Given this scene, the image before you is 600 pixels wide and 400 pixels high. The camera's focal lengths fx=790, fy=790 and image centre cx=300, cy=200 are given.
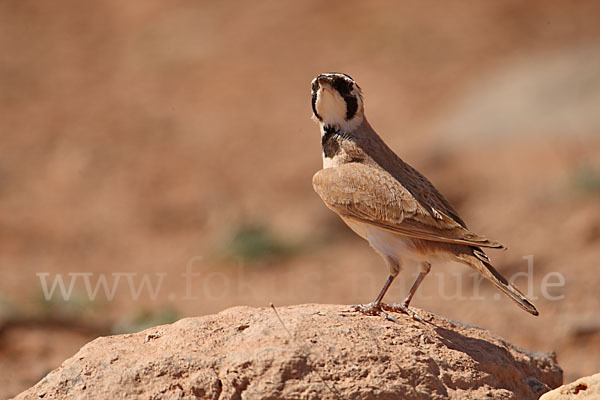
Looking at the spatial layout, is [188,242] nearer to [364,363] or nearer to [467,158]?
[467,158]

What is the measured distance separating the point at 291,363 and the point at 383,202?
1.76 metres

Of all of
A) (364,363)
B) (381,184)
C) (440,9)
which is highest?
(440,9)

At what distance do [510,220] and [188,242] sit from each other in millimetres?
6052

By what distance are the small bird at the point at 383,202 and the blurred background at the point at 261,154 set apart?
3001mm

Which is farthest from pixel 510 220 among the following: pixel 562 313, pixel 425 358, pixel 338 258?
pixel 425 358

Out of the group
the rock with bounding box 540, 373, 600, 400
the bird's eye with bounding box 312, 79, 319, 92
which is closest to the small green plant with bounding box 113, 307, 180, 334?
the bird's eye with bounding box 312, 79, 319, 92

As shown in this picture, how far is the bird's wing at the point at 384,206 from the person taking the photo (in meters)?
5.70

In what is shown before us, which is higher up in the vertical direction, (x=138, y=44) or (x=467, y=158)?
(x=138, y=44)

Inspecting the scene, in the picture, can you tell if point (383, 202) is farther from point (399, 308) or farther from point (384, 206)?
point (399, 308)

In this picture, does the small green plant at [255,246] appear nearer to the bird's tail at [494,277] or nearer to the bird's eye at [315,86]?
the bird's eye at [315,86]

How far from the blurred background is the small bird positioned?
9.85ft

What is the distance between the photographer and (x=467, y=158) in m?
16.8

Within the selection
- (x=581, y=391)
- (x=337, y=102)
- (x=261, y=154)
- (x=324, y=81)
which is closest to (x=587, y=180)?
(x=261, y=154)

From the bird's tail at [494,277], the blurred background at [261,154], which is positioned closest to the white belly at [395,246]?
the bird's tail at [494,277]
